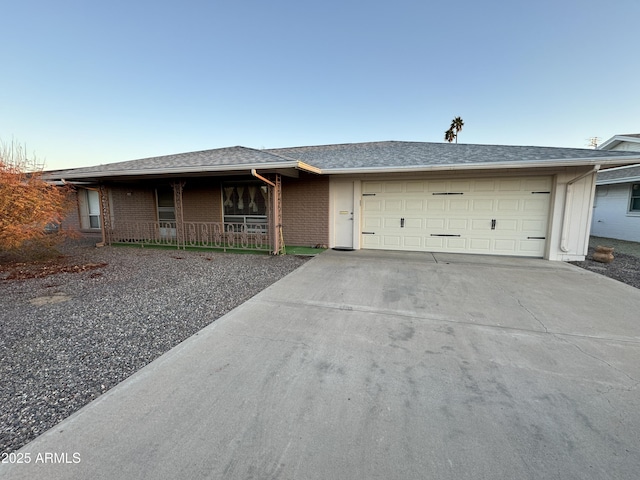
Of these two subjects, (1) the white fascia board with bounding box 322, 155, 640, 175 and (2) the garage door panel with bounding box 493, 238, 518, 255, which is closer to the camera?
(1) the white fascia board with bounding box 322, 155, 640, 175

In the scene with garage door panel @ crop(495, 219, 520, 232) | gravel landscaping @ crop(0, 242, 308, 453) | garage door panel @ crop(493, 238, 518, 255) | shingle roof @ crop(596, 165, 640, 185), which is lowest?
gravel landscaping @ crop(0, 242, 308, 453)

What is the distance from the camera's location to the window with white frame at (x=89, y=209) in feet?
40.0

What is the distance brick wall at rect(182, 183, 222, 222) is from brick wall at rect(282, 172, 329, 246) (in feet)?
8.60

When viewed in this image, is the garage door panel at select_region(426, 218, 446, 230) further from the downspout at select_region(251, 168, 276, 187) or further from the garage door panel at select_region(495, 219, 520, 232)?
the downspout at select_region(251, 168, 276, 187)

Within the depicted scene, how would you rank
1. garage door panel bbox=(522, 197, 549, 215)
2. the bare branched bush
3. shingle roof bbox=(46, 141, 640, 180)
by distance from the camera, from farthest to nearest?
garage door panel bbox=(522, 197, 549, 215), shingle roof bbox=(46, 141, 640, 180), the bare branched bush

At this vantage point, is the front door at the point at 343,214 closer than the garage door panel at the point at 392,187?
No

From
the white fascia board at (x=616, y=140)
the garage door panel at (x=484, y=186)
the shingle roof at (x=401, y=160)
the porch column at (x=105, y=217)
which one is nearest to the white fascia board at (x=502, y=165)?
the shingle roof at (x=401, y=160)

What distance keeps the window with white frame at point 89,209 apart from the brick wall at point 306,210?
9167 mm

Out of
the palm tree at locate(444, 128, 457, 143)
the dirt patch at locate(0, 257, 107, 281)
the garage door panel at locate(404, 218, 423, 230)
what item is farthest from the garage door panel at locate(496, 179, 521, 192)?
the palm tree at locate(444, 128, 457, 143)

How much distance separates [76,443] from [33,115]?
14501mm

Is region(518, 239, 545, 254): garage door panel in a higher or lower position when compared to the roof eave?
lower

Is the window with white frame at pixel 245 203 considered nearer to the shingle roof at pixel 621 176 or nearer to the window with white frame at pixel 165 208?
the window with white frame at pixel 165 208

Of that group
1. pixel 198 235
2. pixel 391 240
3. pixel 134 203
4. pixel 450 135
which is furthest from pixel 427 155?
pixel 450 135

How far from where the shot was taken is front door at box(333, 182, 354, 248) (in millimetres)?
8766
